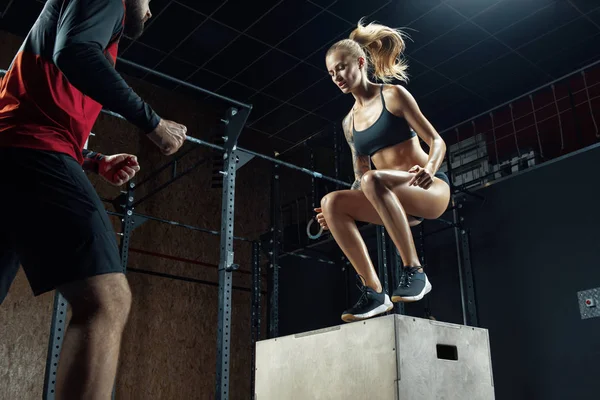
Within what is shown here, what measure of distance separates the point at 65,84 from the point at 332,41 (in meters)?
4.58

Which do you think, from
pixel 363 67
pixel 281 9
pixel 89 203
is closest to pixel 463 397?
pixel 363 67

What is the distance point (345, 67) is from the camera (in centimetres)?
237

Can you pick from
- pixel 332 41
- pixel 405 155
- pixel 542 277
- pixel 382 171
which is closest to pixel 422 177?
pixel 382 171

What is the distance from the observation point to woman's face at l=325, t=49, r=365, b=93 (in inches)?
92.8

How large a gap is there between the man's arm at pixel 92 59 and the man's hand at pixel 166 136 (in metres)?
0.02

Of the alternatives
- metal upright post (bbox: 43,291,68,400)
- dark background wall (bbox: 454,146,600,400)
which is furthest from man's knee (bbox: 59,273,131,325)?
dark background wall (bbox: 454,146,600,400)

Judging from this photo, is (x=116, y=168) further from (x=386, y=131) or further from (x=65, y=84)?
(x=386, y=131)

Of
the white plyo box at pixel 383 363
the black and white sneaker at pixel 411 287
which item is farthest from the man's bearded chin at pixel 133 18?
the black and white sneaker at pixel 411 287

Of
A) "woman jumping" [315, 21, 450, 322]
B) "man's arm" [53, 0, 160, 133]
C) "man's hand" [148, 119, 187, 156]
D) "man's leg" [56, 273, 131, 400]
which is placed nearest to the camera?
"man's leg" [56, 273, 131, 400]

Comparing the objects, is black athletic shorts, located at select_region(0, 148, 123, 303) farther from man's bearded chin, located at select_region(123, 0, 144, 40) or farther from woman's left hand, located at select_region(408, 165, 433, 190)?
woman's left hand, located at select_region(408, 165, 433, 190)

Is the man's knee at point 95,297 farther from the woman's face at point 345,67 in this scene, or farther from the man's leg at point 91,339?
the woman's face at point 345,67

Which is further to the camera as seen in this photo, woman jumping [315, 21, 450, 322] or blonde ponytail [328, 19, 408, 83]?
blonde ponytail [328, 19, 408, 83]

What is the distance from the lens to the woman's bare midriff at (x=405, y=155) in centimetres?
235

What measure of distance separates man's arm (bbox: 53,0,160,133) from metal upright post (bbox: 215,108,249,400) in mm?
1699
